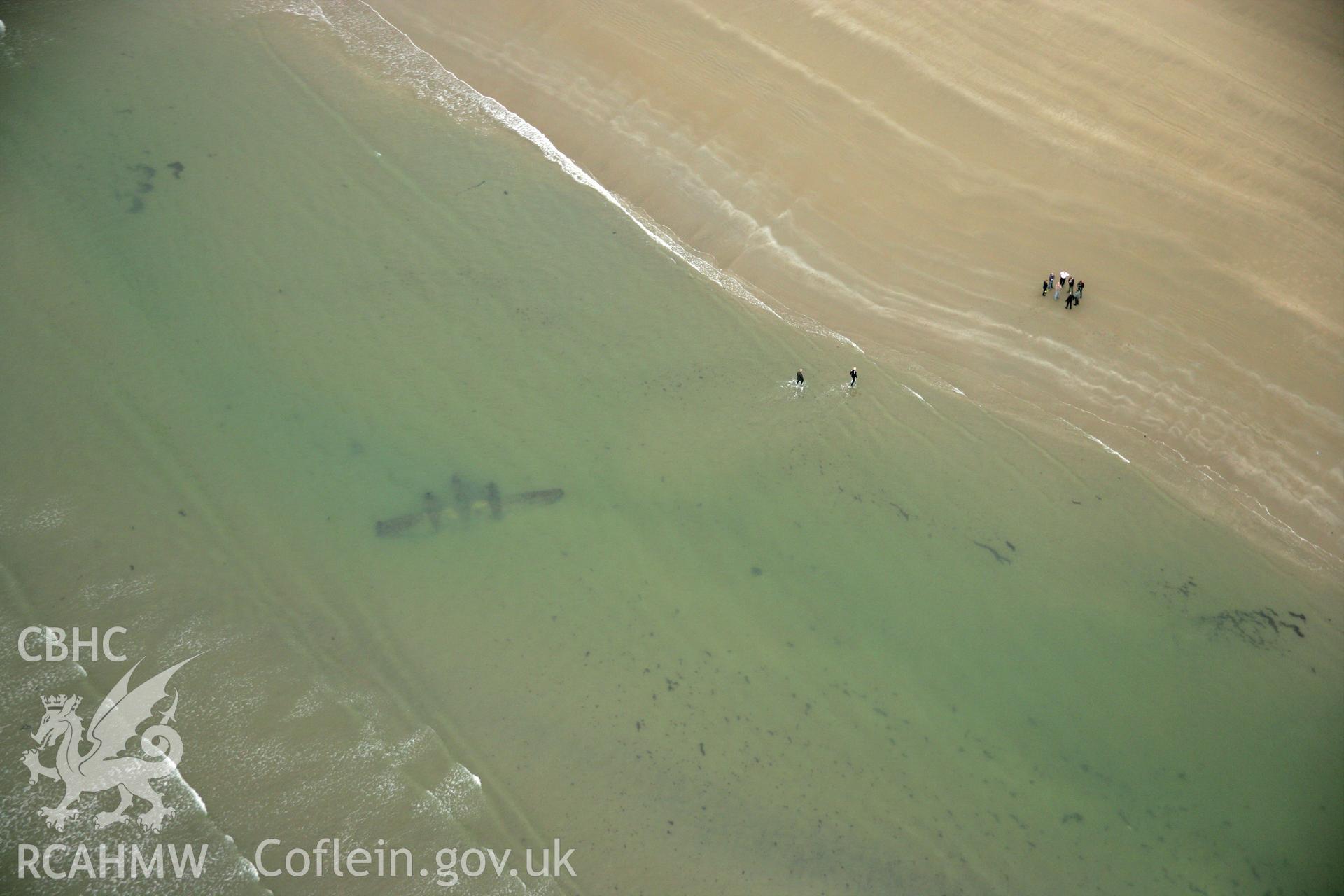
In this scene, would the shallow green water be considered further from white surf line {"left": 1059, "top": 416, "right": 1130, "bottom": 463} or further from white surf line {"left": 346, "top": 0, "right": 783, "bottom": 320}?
white surf line {"left": 1059, "top": 416, "right": 1130, "bottom": 463}

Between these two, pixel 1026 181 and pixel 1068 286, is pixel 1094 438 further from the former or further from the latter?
pixel 1026 181

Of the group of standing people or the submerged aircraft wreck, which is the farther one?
the group of standing people

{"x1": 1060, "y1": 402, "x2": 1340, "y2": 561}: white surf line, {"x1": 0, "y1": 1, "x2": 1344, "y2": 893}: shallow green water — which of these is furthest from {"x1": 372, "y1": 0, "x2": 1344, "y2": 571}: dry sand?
{"x1": 0, "y1": 1, "x2": 1344, "y2": 893}: shallow green water

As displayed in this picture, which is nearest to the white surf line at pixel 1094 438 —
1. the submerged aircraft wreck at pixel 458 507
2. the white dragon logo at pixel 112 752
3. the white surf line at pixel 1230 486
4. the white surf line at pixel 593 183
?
the white surf line at pixel 1230 486

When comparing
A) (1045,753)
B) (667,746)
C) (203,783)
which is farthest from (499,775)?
(1045,753)

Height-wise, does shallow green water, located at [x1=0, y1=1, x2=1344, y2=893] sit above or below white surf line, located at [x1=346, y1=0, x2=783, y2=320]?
below

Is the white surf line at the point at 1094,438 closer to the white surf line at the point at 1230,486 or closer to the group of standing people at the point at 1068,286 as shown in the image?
the white surf line at the point at 1230,486

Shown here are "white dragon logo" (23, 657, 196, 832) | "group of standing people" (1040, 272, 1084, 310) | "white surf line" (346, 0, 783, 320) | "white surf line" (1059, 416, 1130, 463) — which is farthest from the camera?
"white surf line" (346, 0, 783, 320)
